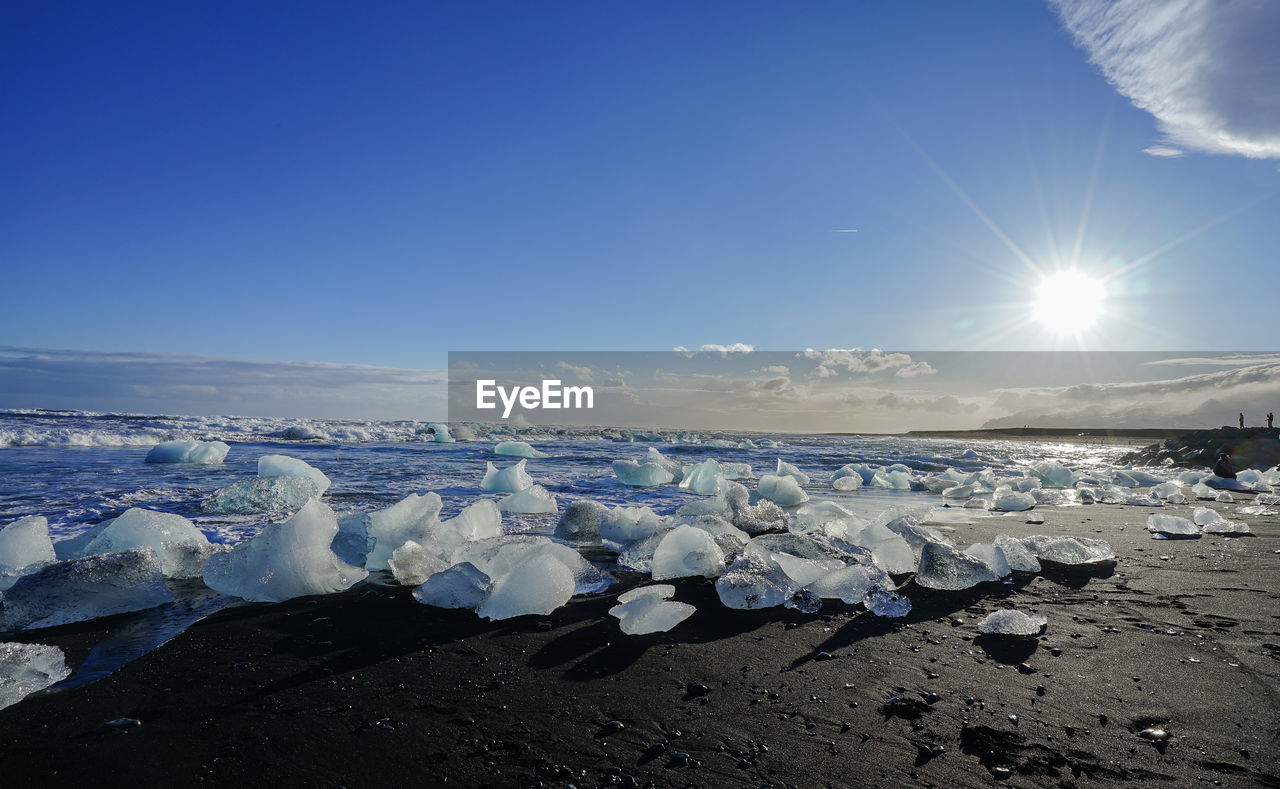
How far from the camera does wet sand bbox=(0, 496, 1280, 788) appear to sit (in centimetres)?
141

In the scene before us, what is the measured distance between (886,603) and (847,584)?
180 millimetres

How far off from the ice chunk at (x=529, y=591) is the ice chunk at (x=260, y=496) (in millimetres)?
3191

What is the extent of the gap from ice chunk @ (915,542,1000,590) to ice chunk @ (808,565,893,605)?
31cm

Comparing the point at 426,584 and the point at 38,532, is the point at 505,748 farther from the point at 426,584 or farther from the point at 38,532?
the point at 38,532

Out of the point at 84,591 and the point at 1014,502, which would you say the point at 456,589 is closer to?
the point at 84,591

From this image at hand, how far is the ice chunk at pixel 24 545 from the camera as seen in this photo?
2727 mm

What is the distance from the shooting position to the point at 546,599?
8.23 feet

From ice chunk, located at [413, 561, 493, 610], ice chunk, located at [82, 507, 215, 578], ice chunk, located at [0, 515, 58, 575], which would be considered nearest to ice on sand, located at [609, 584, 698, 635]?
ice chunk, located at [413, 561, 493, 610]

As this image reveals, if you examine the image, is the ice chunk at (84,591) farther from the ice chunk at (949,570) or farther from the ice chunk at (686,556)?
the ice chunk at (949,570)

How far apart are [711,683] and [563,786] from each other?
2.15 ft

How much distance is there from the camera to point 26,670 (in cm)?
182

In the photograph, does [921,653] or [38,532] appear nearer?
[921,653]

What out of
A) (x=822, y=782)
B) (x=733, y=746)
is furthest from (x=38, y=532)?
(x=822, y=782)

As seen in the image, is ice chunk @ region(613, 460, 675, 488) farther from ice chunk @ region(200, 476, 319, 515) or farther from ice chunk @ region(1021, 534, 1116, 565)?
ice chunk @ region(1021, 534, 1116, 565)
